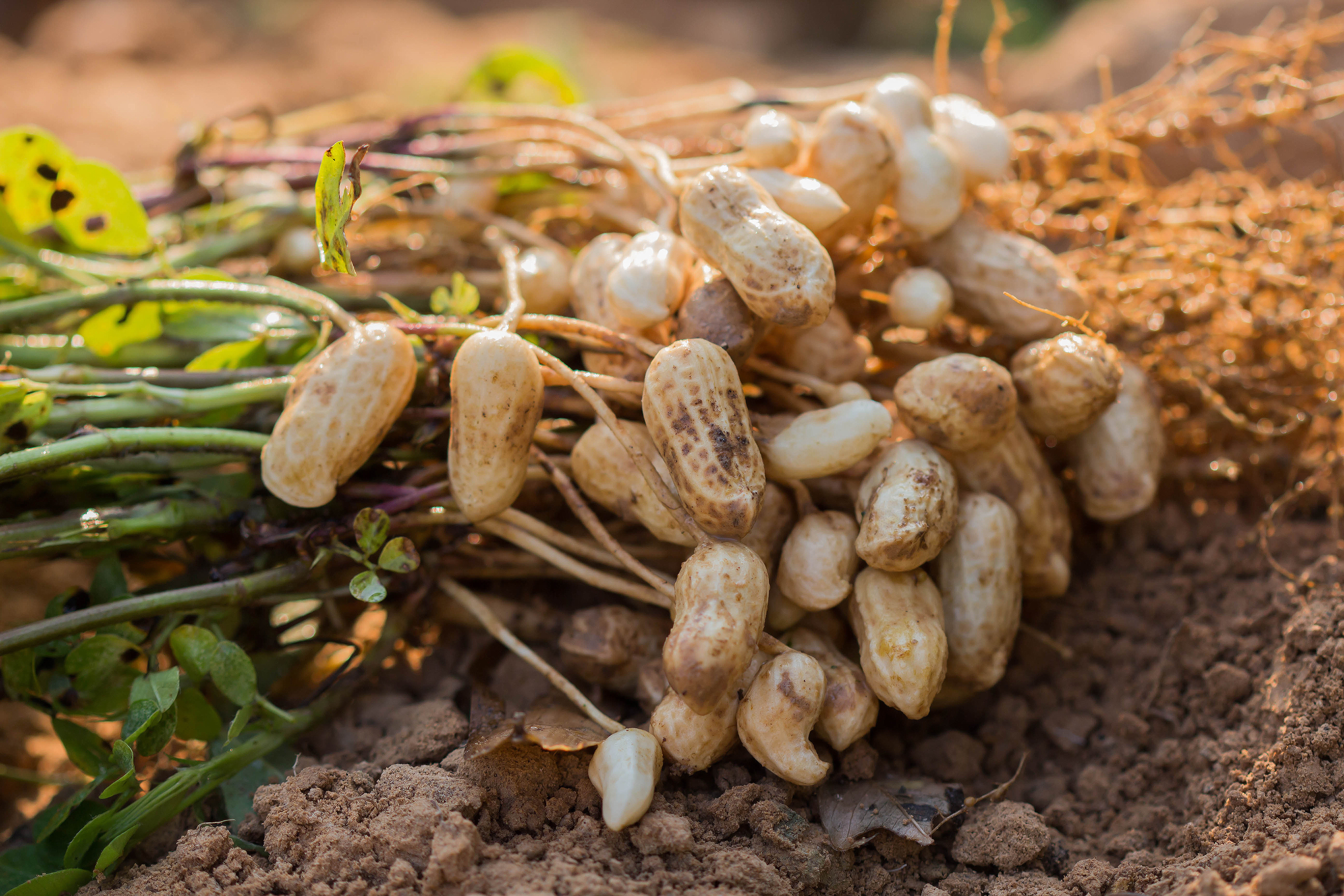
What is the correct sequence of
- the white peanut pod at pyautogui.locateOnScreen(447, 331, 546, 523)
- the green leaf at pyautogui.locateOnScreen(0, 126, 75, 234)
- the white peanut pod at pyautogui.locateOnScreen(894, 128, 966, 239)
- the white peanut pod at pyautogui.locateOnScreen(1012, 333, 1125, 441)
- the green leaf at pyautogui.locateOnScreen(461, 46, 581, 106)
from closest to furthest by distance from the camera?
the white peanut pod at pyautogui.locateOnScreen(447, 331, 546, 523) → the white peanut pod at pyautogui.locateOnScreen(1012, 333, 1125, 441) → the white peanut pod at pyautogui.locateOnScreen(894, 128, 966, 239) → the green leaf at pyautogui.locateOnScreen(0, 126, 75, 234) → the green leaf at pyautogui.locateOnScreen(461, 46, 581, 106)

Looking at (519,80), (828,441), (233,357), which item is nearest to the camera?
(828,441)

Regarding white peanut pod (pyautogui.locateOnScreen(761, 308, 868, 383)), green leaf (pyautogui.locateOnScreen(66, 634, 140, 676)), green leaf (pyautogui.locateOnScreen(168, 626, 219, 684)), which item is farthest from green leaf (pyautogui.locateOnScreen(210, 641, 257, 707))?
white peanut pod (pyautogui.locateOnScreen(761, 308, 868, 383))

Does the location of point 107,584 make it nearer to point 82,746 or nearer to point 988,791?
point 82,746

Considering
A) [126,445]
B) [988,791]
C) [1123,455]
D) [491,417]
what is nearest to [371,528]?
[491,417]

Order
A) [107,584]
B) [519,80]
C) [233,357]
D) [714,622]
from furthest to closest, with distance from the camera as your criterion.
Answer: [519,80] < [233,357] < [107,584] < [714,622]

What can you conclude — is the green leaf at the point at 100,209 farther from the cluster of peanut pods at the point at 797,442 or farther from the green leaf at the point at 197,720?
the green leaf at the point at 197,720

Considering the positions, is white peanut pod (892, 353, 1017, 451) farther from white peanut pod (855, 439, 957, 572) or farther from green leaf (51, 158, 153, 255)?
green leaf (51, 158, 153, 255)

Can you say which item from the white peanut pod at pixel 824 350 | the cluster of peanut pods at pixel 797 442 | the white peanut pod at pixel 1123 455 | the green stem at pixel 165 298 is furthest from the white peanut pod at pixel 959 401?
the green stem at pixel 165 298
